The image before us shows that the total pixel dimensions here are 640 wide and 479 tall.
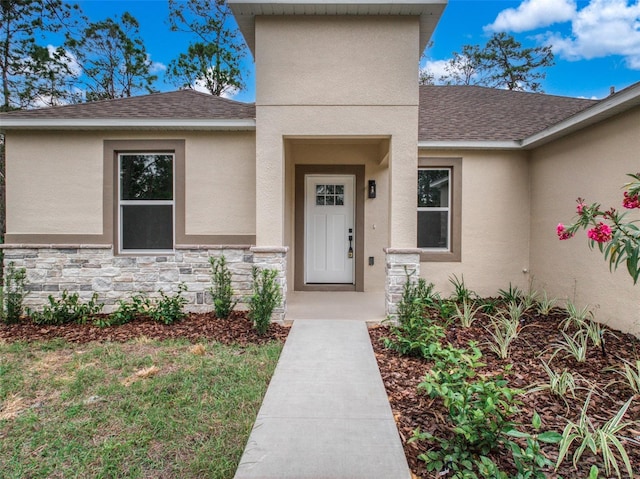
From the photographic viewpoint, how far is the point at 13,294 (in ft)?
18.0

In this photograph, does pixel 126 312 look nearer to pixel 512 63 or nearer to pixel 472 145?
pixel 472 145

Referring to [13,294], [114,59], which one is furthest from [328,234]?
[114,59]

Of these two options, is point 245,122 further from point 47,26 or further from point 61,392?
point 47,26

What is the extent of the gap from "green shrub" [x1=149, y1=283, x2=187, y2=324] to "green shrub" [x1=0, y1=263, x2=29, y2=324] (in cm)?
202

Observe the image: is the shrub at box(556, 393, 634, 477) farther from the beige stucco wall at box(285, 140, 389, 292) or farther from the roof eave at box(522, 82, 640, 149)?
the beige stucco wall at box(285, 140, 389, 292)

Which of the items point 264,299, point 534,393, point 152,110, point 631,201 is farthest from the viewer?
point 152,110

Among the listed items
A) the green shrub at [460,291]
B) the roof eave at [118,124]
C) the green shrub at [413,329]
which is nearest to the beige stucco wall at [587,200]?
the green shrub at [460,291]

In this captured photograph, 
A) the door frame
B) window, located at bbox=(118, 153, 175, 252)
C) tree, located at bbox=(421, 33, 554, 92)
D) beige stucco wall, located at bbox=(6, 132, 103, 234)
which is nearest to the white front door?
the door frame

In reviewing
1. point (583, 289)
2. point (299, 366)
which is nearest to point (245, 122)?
point (299, 366)

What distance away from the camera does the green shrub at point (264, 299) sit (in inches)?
184

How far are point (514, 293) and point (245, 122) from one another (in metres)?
5.84

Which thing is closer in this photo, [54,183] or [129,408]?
[129,408]

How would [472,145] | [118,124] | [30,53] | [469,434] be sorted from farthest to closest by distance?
[30,53] → [472,145] → [118,124] → [469,434]

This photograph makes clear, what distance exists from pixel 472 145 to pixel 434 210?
4.64 ft
